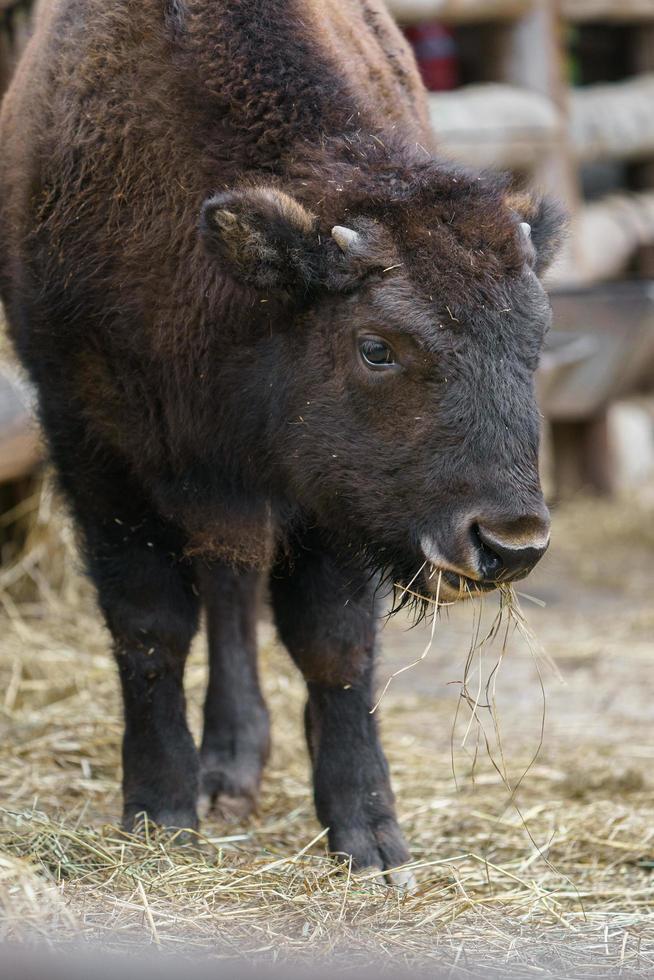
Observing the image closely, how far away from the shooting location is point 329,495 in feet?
13.0

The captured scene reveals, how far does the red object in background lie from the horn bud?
7.46 m

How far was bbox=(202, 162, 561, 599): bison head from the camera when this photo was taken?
11.9 ft

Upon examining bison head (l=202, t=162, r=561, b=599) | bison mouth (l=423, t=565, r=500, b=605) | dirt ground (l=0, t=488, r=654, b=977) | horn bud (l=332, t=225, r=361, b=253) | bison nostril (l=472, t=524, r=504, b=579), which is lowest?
dirt ground (l=0, t=488, r=654, b=977)

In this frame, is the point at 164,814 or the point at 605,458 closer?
the point at 164,814

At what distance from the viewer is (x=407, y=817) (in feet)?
16.4

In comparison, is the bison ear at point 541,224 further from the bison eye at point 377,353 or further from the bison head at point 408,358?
the bison eye at point 377,353

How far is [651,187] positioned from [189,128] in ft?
29.9

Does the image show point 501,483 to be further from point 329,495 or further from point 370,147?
point 370,147

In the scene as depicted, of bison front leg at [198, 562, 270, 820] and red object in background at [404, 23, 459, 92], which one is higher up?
red object in background at [404, 23, 459, 92]

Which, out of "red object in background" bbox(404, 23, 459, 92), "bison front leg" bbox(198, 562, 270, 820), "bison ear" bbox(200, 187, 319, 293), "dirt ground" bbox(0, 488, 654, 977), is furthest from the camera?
"red object in background" bbox(404, 23, 459, 92)

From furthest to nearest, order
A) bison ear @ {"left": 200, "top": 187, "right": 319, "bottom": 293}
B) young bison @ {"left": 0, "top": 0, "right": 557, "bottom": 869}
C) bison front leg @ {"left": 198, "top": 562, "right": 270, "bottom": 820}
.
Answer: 1. bison front leg @ {"left": 198, "top": 562, "right": 270, "bottom": 820}
2. bison ear @ {"left": 200, "top": 187, "right": 319, "bottom": 293}
3. young bison @ {"left": 0, "top": 0, "right": 557, "bottom": 869}

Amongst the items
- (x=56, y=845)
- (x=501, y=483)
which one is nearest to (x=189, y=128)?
A: (x=501, y=483)

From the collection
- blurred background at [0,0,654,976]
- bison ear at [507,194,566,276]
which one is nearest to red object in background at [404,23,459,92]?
blurred background at [0,0,654,976]

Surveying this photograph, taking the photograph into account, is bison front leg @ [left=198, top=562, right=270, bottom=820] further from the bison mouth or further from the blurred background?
the bison mouth
